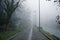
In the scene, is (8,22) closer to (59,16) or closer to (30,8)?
(30,8)

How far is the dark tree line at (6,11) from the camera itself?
4836 mm

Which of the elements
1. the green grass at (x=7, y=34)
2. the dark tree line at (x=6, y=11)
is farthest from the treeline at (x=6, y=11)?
the green grass at (x=7, y=34)

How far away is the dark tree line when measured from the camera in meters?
4.84

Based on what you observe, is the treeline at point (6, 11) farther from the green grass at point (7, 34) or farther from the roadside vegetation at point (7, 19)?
the green grass at point (7, 34)

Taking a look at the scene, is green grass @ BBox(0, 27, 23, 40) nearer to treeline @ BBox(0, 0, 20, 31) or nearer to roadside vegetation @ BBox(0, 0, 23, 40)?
roadside vegetation @ BBox(0, 0, 23, 40)

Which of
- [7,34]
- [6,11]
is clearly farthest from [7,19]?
[7,34]

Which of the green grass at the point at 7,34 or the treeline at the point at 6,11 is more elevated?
the treeline at the point at 6,11

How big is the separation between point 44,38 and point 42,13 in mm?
968

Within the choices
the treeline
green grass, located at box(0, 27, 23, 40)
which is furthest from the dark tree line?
green grass, located at box(0, 27, 23, 40)

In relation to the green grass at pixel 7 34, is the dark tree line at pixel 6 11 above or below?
above

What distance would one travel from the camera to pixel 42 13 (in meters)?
5.93

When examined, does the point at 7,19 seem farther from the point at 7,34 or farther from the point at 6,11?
the point at 7,34

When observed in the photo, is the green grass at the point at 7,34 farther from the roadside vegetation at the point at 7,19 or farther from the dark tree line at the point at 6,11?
the dark tree line at the point at 6,11

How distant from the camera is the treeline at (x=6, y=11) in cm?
484
